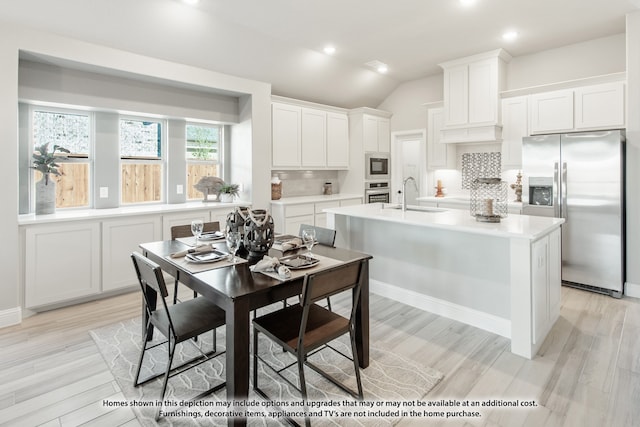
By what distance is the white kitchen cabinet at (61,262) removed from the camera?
3.25m

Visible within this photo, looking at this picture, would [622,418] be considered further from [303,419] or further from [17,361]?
[17,361]

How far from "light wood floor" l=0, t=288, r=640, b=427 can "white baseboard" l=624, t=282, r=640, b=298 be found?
39 centimetres

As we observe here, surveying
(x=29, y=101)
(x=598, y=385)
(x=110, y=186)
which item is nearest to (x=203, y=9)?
(x=29, y=101)

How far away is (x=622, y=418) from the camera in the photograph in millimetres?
1885

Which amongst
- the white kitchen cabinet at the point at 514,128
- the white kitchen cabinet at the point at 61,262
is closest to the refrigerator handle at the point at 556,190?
the white kitchen cabinet at the point at 514,128

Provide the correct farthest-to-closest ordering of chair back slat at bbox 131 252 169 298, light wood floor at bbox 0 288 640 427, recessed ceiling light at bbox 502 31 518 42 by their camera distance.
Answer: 1. recessed ceiling light at bbox 502 31 518 42
2. light wood floor at bbox 0 288 640 427
3. chair back slat at bbox 131 252 169 298

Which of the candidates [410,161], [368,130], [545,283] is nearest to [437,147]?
[410,161]

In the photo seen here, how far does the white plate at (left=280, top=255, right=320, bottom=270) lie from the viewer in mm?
2086

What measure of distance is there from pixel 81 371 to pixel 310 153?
164 inches

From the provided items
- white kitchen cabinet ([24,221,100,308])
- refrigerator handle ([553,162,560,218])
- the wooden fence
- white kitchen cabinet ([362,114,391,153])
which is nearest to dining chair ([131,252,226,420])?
white kitchen cabinet ([24,221,100,308])

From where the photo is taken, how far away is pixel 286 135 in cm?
535

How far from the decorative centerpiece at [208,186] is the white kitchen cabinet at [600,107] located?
4538mm

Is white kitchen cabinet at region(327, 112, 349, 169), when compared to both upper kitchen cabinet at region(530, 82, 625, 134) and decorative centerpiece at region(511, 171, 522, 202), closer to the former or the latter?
decorative centerpiece at region(511, 171, 522, 202)

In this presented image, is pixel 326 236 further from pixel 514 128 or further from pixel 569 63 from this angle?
pixel 569 63
